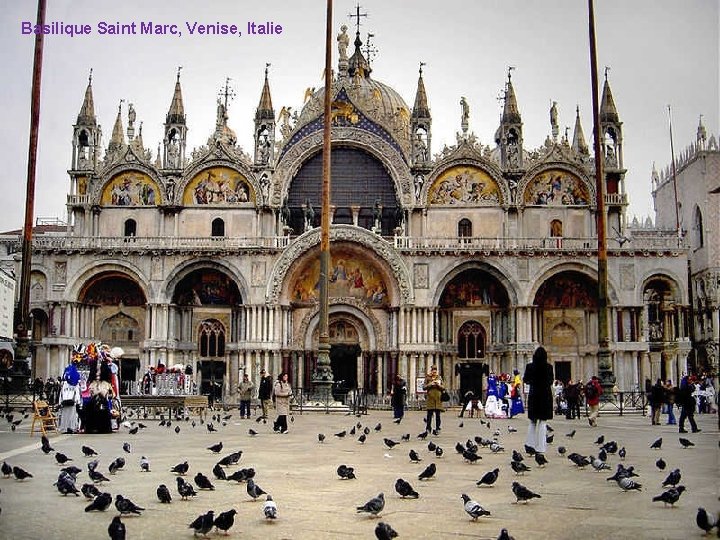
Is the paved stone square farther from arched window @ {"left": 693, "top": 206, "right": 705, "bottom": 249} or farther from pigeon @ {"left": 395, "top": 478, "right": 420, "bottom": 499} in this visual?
arched window @ {"left": 693, "top": 206, "right": 705, "bottom": 249}

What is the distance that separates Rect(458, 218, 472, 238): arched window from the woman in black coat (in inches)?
1233

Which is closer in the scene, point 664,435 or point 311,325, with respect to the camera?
point 664,435

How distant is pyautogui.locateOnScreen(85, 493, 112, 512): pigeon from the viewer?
8812 mm

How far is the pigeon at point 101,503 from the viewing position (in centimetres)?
881

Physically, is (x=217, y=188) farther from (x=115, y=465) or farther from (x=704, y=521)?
(x=704, y=521)

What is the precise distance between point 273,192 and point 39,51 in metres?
21.6

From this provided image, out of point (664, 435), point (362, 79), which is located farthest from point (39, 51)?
point (362, 79)

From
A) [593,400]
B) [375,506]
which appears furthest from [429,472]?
[593,400]

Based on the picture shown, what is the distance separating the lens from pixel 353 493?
1073 cm

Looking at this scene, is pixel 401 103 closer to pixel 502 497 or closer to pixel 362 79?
pixel 362 79

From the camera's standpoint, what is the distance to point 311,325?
148 ft

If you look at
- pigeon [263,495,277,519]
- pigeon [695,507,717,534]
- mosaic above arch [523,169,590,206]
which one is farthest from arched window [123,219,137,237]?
pigeon [695,507,717,534]

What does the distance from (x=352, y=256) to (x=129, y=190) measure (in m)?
12.9

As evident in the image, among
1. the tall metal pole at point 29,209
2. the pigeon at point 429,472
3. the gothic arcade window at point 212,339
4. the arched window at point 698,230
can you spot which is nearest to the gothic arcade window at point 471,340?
the gothic arcade window at point 212,339
